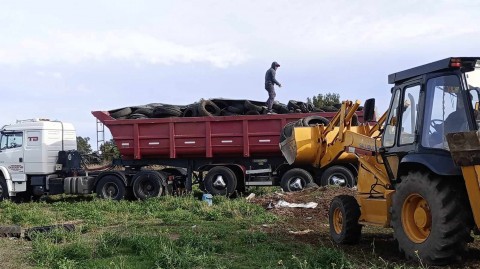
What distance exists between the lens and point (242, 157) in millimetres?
17750

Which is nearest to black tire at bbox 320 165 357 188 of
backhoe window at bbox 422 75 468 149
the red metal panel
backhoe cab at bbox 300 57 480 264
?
the red metal panel

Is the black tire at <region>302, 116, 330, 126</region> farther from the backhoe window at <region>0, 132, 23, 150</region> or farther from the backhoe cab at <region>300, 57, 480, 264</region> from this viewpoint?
the backhoe window at <region>0, 132, 23, 150</region>

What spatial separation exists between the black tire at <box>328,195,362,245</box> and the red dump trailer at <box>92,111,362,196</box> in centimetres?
787

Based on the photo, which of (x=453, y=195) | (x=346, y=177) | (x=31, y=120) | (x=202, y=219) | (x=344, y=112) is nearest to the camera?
(x=453, y=195)

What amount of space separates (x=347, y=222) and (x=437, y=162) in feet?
7.59

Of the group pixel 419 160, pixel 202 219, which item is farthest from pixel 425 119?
pixel 202 219

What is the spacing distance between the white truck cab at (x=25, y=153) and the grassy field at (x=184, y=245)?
5506 millimetres

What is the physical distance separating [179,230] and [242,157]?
24.7ft

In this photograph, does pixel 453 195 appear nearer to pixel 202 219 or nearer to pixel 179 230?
pixel 179 230

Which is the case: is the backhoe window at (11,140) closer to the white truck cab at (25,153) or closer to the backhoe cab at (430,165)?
the white truck cab at (25,153)

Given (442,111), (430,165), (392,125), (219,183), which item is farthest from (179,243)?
(219,183)

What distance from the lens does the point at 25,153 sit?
1870 cm

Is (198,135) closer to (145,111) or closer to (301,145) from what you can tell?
(145,111)

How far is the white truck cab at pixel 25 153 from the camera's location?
1864 centimetres
